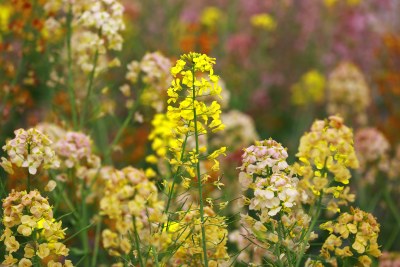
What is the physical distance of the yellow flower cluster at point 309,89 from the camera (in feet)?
26.6

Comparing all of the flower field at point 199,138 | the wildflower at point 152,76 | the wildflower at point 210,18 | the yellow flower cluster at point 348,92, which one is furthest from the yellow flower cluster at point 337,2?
the wildflower at point 152,76

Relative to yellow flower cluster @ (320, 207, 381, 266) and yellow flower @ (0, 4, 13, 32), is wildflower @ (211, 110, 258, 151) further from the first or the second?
yellow flower cluster @ (320, 207, 381, 266)

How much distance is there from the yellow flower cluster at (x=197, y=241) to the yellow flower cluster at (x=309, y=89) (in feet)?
16.8

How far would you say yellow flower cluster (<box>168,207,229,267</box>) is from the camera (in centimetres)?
298

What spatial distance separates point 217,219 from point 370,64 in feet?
20.1

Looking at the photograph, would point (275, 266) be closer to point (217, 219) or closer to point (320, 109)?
point (217, 219)

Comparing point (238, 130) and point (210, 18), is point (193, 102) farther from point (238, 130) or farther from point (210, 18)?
point (210, 18)

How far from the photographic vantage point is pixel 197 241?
10.1 feet

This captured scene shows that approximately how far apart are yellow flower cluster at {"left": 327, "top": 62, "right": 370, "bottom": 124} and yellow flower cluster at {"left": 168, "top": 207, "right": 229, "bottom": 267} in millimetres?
3876

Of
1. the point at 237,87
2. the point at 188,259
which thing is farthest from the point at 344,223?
the point at 237,87

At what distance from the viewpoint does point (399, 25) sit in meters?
9.98

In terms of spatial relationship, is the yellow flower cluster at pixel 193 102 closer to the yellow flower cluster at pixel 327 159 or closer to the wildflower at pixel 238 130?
the yellow flower cluster at pixel 327 159

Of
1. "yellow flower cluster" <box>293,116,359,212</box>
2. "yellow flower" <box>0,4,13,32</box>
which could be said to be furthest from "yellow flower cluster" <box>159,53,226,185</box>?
"yellow flower" <box>0,4,13,32</box>

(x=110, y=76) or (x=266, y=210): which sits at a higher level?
(x=110, y=76)
